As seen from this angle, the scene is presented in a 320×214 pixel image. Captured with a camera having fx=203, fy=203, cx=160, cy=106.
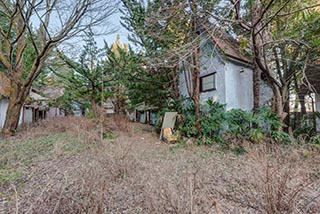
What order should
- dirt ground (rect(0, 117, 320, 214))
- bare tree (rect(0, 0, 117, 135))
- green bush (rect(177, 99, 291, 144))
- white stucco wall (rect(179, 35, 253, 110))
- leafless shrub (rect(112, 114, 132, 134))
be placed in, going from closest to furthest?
dirt ground (rect(0, 117, 320, 214)) → green bush (rect(177, 99, 291, 144)) → bare tree (rect(0, 0, 117, 135)) → white stucco wall (rect(179, 35, 253, 110)) → leafless shrub (rect(112, 114, 132, 134))

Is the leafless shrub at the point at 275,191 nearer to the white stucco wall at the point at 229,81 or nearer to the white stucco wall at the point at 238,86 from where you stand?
the white stucco wall at the point at 229,81

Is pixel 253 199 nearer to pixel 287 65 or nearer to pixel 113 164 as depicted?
pixel 113 164

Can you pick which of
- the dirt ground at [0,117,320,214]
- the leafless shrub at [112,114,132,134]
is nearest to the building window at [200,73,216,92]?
the dirt ground at [0,117,320,214]

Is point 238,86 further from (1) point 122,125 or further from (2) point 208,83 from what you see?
(1) point 122,125

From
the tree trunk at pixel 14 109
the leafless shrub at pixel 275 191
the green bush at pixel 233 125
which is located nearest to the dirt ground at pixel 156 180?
the leafless shrub at pixel 275 191

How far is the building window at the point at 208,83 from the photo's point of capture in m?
10.8

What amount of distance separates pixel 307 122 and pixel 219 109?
4.51m

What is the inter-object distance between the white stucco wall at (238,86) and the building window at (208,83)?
2.72ft

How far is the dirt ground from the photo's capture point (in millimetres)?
2564

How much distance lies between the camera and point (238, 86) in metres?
10.6

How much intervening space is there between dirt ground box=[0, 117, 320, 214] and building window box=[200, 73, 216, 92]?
408 centimetres

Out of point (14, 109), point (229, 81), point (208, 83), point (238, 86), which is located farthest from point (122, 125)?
point (238, 86)

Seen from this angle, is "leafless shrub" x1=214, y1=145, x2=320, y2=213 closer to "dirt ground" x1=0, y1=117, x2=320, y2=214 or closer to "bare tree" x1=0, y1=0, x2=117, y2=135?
"dirt ground" x1=0, y1=117, x2=320, y2=214

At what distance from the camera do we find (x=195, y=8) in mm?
6617
